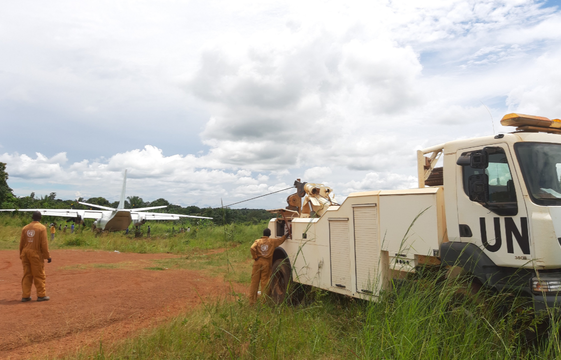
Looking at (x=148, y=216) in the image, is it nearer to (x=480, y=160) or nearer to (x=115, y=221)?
(x=115, y=221)

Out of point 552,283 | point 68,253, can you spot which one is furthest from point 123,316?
point 68,253

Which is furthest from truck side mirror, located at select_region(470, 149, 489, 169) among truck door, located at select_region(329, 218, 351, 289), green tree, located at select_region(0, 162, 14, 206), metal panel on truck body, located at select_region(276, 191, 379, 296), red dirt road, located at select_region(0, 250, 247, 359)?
green tree, located at select_region(0, 162, 14, 206)

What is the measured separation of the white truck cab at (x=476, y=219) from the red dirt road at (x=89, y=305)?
99.8 inches

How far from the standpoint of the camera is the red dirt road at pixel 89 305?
6082mm

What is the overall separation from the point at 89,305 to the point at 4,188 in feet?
136

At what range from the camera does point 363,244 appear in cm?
572

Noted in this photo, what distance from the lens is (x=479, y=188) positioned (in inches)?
167

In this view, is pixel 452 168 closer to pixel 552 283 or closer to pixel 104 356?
pixel 552 283

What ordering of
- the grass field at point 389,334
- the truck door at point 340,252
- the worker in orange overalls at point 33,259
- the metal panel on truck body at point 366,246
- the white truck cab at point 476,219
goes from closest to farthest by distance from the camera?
the grass field at point 389,334, the white truck cab at point 476,219, the metal panel on truck body at point 366,246, the truck door at point 340,252, the worker in orange overalls at point 33,259

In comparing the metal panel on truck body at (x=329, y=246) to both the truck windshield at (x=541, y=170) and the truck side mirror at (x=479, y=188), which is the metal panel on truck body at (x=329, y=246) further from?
the truck windshield at (x=541, y=170)

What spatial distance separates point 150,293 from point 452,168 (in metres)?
7.82

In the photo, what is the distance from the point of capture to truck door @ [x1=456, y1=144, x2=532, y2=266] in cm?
404

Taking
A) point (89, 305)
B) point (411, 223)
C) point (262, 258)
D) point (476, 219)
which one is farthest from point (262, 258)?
point (476, 219)

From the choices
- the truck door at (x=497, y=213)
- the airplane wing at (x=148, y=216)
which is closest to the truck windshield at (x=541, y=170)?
the truck door at (x=497, y=213)
